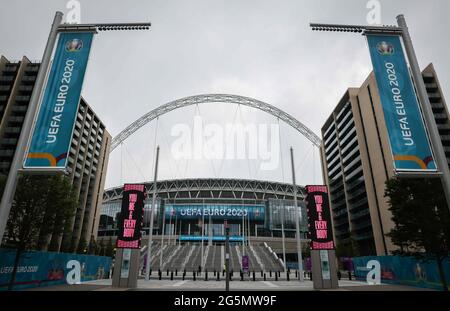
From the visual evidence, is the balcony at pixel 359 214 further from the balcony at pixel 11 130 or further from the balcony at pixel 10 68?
the balcony at pixel 10 68

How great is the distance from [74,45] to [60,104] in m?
2.63

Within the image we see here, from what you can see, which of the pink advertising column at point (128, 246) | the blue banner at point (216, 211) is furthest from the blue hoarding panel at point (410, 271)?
the blue banner at point (216, 211)

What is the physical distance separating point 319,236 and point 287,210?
3060 inches

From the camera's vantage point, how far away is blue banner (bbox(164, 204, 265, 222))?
98688 mm

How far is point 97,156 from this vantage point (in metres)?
96.8

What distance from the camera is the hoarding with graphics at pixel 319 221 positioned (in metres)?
24.3

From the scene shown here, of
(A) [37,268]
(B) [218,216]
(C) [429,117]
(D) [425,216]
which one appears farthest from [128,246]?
(B) [218,216]

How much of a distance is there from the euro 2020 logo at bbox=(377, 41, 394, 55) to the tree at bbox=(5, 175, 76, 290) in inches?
1022

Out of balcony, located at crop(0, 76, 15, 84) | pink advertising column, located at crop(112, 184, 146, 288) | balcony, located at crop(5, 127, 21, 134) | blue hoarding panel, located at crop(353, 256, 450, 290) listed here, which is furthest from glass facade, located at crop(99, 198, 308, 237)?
pink advertising column, located at crop(112, 184, 146, 288)

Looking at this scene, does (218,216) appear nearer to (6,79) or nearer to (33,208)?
(6,79)

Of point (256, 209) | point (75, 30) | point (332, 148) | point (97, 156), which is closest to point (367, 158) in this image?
point (332, 148)

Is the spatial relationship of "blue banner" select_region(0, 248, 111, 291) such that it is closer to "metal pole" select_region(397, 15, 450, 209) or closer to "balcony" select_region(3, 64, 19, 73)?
"metal pole" select_region(397, 15, 450, 209)

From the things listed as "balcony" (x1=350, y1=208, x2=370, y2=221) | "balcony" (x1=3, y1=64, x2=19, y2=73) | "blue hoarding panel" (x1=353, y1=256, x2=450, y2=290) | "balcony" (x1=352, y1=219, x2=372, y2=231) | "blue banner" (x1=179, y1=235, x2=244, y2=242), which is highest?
"balcony" (x1=3, y1=64, x2=19, y2=73)
